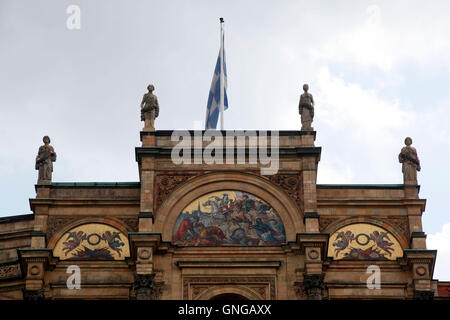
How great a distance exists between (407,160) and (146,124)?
12.0 metres

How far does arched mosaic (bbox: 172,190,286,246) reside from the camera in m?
49.3

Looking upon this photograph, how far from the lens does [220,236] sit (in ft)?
162

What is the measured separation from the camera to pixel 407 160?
5172cm

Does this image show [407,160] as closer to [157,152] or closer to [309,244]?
[309,244]

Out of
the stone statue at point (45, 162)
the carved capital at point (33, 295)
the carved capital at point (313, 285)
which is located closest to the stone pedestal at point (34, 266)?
the carved capital at point (33, 295)

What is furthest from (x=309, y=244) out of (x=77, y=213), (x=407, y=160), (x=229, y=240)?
(x=77, y=213)

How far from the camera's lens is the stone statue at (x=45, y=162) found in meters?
51.3

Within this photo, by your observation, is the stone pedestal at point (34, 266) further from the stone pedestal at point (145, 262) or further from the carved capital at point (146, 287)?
the carved capital at point (146, 287)
